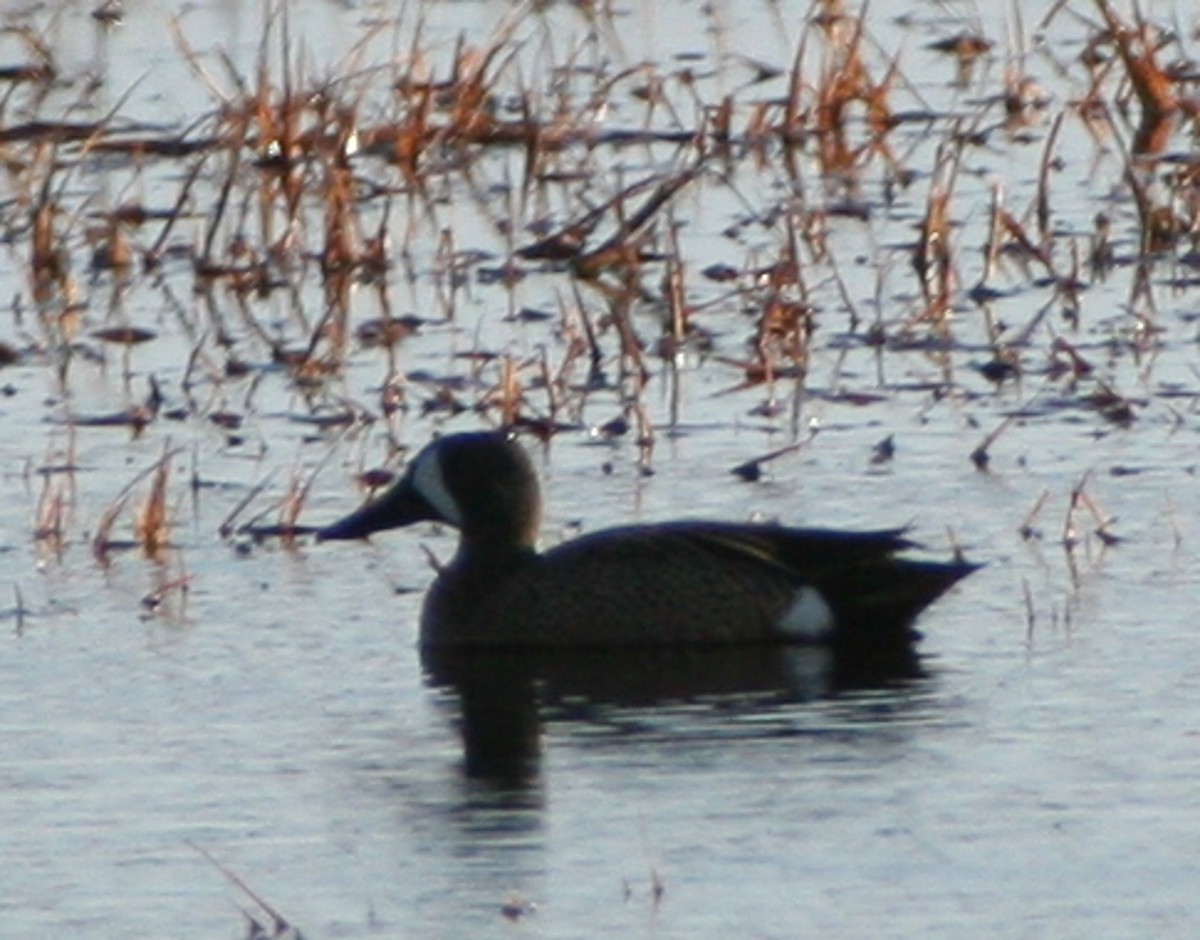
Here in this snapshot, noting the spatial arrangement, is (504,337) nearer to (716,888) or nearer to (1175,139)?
(1175,139)

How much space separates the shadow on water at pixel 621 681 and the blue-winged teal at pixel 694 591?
47 mm

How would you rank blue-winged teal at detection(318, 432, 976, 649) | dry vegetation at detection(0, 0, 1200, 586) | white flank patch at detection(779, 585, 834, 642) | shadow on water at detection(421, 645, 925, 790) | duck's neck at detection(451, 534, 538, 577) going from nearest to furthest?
shadow on water at detection(421, 645, 925, 790), blue-winged teal at detection(318, 432, 976, 649), white flank patch at detection(779, 585, 834, 642), duck's neck at detection(451, 534, 538, 577), dry vegetation at detection(0, 0, 1200, 586)

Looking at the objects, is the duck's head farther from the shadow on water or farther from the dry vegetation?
the shadow on water

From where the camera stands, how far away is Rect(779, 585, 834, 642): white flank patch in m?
10.1

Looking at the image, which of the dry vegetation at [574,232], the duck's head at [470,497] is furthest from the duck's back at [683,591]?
the dry vegetation at [574,232]

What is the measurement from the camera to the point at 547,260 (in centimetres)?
1380

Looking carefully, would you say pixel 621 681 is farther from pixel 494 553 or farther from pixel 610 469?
pixel 610 469

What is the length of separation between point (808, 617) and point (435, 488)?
97 cm

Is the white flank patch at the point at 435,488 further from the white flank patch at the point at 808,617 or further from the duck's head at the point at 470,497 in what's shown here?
the white flank patch at the point at 808,617

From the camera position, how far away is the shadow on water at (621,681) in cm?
927

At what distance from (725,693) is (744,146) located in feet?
19.8

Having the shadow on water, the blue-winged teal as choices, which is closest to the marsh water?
the shadow on water

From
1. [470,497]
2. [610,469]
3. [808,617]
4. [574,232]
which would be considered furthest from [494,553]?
[574,232]

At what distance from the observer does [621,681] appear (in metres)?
9.80
